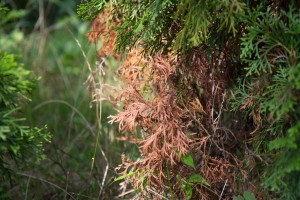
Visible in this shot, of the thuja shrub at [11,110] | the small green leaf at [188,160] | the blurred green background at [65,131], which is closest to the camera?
the thuja shrub at [11,110]

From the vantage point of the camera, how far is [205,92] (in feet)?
6.61

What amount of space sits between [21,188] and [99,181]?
41 cm

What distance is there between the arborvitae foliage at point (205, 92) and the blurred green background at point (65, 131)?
1.14 ft

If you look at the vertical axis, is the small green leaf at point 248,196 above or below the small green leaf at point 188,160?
below

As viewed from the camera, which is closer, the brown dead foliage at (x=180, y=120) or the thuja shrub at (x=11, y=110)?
the thuja shrub at (x=11, y=110)

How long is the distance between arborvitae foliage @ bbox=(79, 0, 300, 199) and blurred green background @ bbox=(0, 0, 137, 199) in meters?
0.35

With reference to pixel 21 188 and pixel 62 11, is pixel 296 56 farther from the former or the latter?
pixel 62 11

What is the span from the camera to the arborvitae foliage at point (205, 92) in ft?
5.44

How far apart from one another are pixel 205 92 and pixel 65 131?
1.37 meters

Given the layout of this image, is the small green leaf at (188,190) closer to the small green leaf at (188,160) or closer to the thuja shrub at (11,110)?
the small green leaf at (188,160)

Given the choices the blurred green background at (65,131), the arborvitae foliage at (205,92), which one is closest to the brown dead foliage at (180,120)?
the arborvitae foliage at (205,92)

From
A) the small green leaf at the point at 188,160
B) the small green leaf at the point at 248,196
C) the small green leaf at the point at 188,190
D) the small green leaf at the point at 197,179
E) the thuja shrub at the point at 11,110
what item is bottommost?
the small green leaf at the point at 248,196

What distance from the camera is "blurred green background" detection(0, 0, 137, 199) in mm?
2320

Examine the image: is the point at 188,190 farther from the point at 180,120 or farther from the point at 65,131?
the point at 65,131
